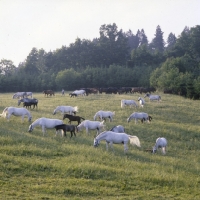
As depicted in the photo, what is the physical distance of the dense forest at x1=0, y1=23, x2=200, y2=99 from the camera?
70.4 metres

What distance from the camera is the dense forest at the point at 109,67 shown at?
231 ft

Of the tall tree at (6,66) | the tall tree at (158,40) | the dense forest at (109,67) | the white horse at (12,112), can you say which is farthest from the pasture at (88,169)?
the tall tree at (158,40)

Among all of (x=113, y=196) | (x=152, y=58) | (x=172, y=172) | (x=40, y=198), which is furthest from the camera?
(x=152, y=58)

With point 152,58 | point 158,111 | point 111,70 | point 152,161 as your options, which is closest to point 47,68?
point 111,70

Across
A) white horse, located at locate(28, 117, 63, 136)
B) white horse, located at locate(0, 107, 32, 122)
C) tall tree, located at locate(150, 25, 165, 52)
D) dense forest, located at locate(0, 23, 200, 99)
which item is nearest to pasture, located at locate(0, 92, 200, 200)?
white horse, located at locate(28, 117, 63, 136)

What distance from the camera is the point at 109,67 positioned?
89562 millimetres

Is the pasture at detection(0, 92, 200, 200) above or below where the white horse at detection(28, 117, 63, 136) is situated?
below

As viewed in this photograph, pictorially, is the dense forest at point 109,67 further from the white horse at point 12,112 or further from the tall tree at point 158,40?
the tall tree at point 158,40

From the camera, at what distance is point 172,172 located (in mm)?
14219

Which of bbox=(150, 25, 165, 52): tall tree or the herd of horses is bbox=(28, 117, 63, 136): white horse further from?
bbox=(150, 25, 165, 52): tall tree

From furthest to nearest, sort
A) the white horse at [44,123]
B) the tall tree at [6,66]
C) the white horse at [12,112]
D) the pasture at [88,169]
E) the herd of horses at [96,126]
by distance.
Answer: the tall tree at [6,66]
the white horse at [12,112]
the white horse at [44,123]
the herd of horses at [96,126]
the pasture at [88,169]

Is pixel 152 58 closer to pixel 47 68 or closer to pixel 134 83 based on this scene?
pixel 134 83

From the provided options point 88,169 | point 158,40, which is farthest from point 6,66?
point 88,169

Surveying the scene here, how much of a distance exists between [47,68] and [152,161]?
93.0 meters
